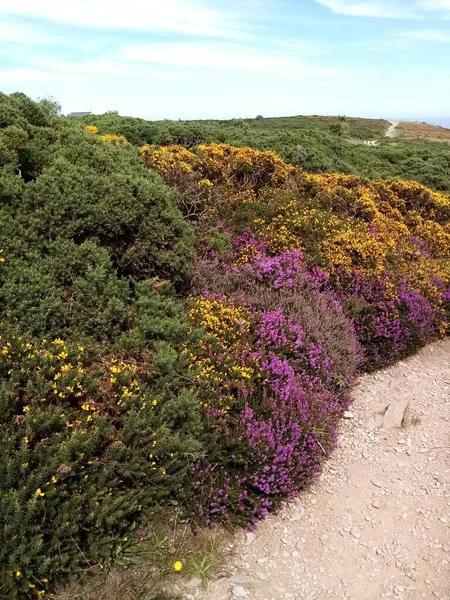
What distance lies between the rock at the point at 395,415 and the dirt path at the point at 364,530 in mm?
24

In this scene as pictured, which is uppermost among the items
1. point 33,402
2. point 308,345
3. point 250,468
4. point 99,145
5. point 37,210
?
point 99,145

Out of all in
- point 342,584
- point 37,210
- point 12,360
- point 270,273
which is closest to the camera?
point 342,584

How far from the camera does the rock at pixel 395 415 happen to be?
602 cm

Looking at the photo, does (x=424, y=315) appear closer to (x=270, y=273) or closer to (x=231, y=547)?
(x=270, y=273)

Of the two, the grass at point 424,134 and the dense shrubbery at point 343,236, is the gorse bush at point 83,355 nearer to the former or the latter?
the dense shrubbery at point 343,236

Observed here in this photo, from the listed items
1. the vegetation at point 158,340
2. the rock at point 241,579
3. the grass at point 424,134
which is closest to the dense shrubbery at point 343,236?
the vegetation at point 158,340

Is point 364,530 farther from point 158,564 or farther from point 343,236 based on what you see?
point 343,236

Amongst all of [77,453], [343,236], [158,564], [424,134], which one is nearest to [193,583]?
[158,564]

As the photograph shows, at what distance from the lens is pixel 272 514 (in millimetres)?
4648

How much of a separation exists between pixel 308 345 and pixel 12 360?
3.43m

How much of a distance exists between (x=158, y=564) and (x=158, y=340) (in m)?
2.09

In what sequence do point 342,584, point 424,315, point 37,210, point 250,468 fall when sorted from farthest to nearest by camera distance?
1. point 424,315
2. point 37,210
3. point 250,468
4. point 342,584

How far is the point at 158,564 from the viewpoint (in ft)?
12.8

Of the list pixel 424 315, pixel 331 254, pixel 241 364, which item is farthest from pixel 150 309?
pixel 424 315
